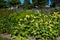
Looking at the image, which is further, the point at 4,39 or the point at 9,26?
the point at 9,26

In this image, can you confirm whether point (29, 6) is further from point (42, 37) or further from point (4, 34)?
point (42, 37)

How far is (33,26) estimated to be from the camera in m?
8.30

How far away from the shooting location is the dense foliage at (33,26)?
8.02 m

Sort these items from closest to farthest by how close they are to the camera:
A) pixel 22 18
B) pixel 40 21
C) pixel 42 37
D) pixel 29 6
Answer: pixel 42 37 → pixel 40 21 → pixel 22 18 → pixel 29 6

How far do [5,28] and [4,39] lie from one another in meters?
1.06

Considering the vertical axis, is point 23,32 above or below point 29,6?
above

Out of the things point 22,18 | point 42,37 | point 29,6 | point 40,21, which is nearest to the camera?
point 42,37

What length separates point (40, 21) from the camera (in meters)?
8.46

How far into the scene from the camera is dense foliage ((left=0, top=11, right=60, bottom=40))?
8023 mm

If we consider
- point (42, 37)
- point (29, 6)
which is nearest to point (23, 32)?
point (42, 37)

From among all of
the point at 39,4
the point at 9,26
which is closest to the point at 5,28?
the point at 9,26

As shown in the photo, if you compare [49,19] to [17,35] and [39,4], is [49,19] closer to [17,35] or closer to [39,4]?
[17,35]

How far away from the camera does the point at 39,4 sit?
17.7 m

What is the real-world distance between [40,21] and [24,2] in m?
8.76
